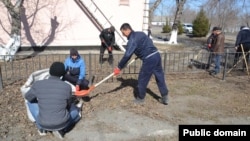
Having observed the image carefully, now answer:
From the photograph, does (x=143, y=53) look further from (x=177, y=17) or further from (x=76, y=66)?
(x=177, y=17)

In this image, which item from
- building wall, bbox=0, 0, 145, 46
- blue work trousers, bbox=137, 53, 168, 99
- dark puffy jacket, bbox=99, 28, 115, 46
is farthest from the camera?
building wall, bbox=0, 0, 145, 46

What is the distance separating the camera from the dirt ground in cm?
404

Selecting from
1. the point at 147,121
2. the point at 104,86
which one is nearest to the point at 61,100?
the point at 147,121

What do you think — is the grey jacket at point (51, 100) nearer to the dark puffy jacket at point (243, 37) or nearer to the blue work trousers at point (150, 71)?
the blue work trousers at point (150, 71)

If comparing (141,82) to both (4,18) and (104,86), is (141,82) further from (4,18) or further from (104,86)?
(4,18)

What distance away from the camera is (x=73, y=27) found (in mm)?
12477

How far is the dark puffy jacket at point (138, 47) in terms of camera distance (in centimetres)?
471

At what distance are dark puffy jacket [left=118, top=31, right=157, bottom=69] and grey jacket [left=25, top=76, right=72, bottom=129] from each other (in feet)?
5.04

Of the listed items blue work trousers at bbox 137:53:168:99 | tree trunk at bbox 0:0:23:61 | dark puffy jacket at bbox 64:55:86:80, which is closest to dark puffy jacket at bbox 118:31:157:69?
blue work trousers at bbox 137:53:168:99

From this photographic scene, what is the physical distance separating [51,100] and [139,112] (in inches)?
78.5

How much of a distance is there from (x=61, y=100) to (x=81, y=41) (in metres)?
9.65

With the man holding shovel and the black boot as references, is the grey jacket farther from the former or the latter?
the black boot

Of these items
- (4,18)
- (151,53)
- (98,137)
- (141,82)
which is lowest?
(98,137)

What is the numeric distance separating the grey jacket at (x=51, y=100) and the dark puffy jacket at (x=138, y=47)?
60.5 inches
